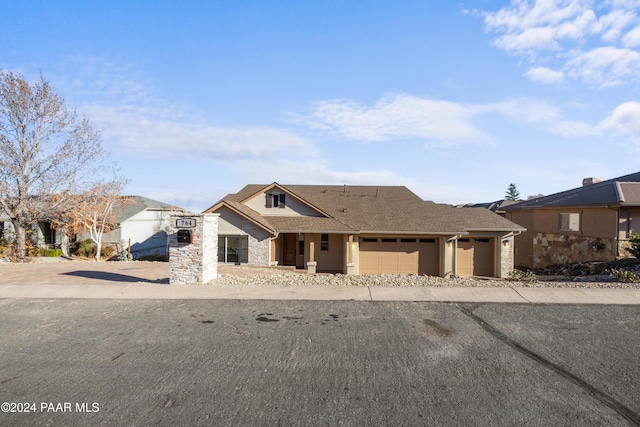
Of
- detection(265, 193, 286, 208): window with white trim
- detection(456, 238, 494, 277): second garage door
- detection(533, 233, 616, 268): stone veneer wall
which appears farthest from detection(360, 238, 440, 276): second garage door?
detection(533, 233, 616, 268): stone veneer wall

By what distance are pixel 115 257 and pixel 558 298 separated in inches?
1008

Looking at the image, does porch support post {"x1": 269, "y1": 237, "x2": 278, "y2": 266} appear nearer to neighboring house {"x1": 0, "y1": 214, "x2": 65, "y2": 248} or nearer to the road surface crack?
the road surface crack

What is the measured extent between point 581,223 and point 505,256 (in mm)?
5346

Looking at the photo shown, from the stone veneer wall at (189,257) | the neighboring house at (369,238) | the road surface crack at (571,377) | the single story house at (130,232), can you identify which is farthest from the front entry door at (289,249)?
the road surface crack at (571,377)

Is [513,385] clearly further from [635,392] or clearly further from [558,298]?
[558,298]

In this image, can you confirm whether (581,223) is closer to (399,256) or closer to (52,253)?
(399,256)

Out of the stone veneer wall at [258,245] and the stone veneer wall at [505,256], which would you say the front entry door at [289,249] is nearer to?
the stone veneer wall at [258,245]

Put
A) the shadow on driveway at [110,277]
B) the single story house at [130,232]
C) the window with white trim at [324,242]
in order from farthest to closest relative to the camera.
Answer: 1. the single story house at [130,232]
2. the window with white trim at [324,242]
3. the shadow on driveway at [110,277]

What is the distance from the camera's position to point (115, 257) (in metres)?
25.7

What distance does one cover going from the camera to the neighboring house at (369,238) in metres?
21.0

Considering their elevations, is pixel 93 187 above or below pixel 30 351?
above

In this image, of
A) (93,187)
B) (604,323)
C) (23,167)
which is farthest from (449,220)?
(23,167)

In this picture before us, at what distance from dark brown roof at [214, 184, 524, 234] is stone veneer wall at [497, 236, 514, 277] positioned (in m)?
0.85

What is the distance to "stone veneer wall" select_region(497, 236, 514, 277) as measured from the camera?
69.9 ft
